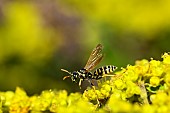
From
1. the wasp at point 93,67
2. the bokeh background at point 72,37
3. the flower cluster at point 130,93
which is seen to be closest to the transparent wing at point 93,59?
the wasp at point 93,67

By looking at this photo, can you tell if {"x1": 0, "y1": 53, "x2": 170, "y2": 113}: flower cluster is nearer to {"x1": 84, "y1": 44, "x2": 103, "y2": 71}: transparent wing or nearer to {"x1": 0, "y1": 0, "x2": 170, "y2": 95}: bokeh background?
{"x1": 84, "y1": 44, "x2": 103, "y2": 71}: transparent wing

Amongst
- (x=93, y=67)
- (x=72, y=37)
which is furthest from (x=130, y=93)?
(x=72, y=37)

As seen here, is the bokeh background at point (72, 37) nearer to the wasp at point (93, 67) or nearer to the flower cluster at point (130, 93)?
the wasp at point (93, 67)

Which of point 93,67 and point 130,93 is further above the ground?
point 93,67

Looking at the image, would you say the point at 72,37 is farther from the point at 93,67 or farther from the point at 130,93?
the point at 130,93

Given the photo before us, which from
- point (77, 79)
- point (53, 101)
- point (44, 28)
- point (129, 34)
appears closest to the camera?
point (53, 101)

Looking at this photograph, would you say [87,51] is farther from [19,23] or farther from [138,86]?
[138,86]

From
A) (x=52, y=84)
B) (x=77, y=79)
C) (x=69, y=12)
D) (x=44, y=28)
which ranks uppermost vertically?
(x=69, y=12)

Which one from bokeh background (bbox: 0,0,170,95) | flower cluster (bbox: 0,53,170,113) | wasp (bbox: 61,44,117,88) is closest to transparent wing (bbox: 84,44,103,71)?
wasp (bbox: 61,44,117,88)

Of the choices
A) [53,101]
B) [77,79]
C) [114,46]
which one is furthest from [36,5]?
[53,101]
